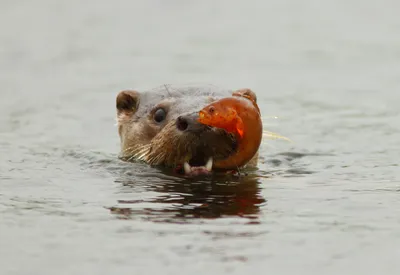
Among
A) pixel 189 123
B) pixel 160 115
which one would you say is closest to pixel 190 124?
pixel 189 123

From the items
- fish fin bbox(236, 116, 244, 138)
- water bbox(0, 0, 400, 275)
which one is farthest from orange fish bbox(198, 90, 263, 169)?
water bbox(0, 0, 400, 275)

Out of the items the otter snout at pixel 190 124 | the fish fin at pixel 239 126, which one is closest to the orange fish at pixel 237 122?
the fish fin at pixel 239 126

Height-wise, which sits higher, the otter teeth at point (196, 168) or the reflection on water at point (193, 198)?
the otter teeth at point (196, 168)

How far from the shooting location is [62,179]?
11016 millimetres

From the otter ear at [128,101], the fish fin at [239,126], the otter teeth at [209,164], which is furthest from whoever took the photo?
the otter ear at [128,101]

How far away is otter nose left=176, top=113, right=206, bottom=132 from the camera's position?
32.7 ft

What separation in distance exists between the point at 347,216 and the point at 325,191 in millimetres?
1189

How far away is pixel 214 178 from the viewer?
10.7 m

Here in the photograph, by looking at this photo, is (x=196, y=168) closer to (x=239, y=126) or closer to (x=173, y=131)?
(x=173, y=131)

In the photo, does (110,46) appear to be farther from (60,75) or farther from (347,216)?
(347,216)

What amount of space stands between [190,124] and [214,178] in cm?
86

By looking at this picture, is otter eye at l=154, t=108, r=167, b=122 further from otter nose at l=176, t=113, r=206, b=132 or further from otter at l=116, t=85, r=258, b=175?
otter nose at l=176, t=113, r=206, b=132

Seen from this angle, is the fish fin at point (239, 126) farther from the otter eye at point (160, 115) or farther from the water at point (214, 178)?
the otter eye at point (160, 115)

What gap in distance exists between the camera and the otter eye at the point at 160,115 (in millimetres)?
11328
